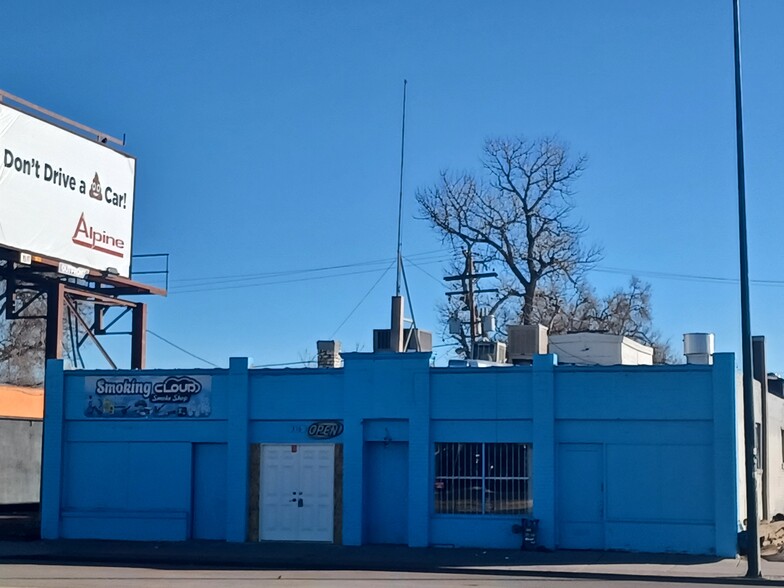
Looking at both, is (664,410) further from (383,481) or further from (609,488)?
(383,481)

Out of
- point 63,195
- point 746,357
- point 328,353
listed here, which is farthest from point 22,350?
point 746,357

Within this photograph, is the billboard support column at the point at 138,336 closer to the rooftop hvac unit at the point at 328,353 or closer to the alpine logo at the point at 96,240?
the alpine logo at the point at 96,240

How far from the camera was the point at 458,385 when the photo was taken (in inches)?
935

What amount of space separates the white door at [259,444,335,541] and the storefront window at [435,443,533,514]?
8.42ft

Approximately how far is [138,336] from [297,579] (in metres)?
17.0

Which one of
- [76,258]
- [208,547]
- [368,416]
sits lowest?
[208,547]

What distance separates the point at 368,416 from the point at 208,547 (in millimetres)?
4480

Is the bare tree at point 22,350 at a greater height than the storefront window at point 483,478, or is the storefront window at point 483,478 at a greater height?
the bare tree at point 22,350

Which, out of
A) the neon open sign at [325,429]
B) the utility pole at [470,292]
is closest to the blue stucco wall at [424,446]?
the neon open sign at [325,429]

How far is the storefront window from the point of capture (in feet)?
75.9

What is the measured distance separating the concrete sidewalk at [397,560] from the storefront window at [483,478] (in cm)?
100

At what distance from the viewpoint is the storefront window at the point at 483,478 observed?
23.1 m

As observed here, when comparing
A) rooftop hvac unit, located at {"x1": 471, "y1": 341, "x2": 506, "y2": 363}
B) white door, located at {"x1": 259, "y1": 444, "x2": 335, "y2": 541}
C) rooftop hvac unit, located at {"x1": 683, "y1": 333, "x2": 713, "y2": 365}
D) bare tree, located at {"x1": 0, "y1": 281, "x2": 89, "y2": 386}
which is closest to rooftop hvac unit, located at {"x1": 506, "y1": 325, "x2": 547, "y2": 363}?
rooftop hvac unit, located at {"x1": 471, "y1": 341, "x2": 506, "y2": 363}

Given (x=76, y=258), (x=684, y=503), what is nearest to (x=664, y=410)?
(x=684, y=503)
